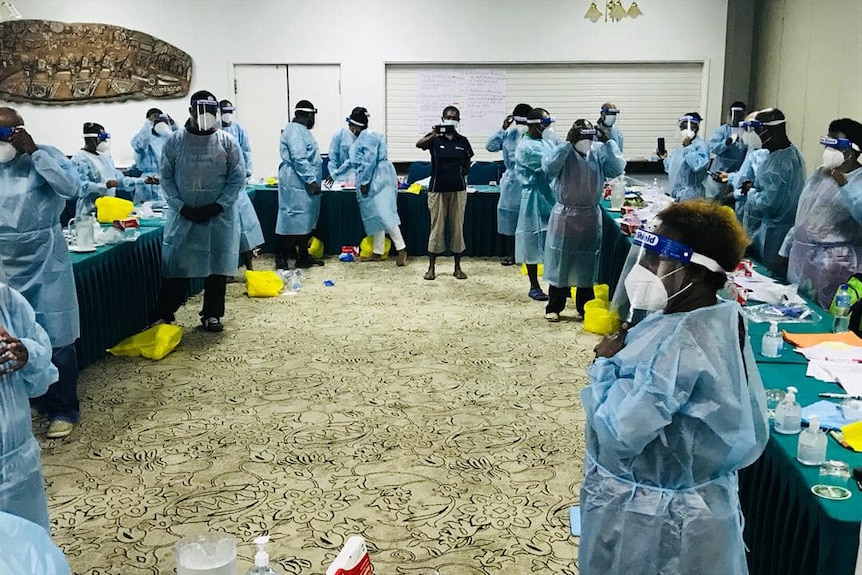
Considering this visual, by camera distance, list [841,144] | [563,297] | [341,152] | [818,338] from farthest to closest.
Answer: [341,152], [563,297], [841,144], [818,338]

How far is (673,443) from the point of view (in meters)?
1.78

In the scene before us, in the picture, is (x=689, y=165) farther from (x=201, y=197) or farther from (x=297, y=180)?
(x=201, y=197)

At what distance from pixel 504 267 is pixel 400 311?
1.94 metres

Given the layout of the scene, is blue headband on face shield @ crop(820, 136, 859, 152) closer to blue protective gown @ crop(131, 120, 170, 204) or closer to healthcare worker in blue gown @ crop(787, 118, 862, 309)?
healthcare worker in blue gown @ crop(787, 118, 862, 309)

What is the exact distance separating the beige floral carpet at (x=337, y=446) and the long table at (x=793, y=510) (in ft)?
2.27

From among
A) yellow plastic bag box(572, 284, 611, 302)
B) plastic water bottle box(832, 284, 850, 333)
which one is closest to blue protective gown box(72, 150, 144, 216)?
yellow plastic bag box(572, 284, 611, 302)

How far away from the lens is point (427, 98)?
9359 millimetres

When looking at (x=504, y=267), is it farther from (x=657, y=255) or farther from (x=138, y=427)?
(x=657, y=255)

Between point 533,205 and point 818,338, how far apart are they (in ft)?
11.3

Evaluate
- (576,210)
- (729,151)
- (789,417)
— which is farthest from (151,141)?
(789,417)

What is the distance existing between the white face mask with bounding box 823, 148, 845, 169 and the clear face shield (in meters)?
3.07

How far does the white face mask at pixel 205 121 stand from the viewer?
5105mm

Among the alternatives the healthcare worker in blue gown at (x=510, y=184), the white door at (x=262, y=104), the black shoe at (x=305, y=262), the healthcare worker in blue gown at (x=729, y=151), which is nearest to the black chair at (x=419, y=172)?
the healthcare worker in blue gown at (x=510, y=184)

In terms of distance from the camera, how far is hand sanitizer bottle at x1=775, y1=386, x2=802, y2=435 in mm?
2363
